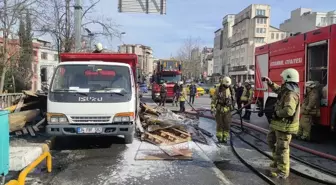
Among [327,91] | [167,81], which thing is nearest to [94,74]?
[327,91]

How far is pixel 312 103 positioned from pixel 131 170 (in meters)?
5.14

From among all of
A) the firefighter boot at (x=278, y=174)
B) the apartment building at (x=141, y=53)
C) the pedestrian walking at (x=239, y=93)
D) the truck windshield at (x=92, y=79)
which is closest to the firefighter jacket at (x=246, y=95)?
the pedestrian walking at (x=239, y=93)

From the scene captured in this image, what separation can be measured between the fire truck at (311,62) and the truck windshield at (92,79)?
3497mm

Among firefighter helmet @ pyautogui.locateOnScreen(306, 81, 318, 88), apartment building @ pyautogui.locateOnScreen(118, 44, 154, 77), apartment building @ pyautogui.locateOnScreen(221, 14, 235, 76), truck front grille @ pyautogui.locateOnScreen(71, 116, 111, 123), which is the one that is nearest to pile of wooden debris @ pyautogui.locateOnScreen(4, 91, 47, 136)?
truck front grille @ pyautogui.locateOnScreen(71, 116, 111, 123)

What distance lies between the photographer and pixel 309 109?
30.3ft

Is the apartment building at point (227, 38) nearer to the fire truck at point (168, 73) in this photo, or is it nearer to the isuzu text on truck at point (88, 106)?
the fire truck at point (168, 73)

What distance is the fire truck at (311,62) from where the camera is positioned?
8.80m

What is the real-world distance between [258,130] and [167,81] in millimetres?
16310

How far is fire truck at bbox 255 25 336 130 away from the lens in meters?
8.80

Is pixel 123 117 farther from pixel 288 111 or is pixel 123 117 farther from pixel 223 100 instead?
pixel 288 111

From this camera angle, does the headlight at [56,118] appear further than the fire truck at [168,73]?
No

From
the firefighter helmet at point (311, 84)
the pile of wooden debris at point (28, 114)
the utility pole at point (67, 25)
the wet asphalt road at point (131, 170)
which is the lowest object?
the wet asphalt road at point (131, 170)

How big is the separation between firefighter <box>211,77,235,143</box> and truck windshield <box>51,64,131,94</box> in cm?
248

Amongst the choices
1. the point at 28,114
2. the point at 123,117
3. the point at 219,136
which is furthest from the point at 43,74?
the point at 219,136
